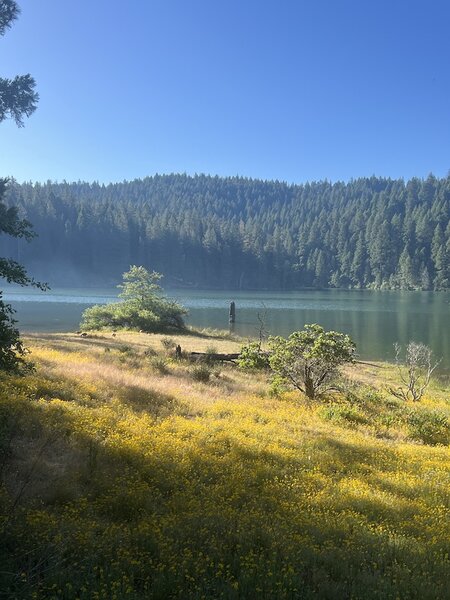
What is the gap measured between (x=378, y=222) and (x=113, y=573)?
207 meters

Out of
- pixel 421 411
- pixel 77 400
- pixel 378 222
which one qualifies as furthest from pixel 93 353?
pixel 378 222

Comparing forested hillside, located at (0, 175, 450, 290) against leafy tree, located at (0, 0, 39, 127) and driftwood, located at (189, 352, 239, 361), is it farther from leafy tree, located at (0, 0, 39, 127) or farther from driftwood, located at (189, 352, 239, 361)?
leafy tree, located at (0, 0, 39, 127)

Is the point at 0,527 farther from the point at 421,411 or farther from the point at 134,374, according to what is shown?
the point at 421,411

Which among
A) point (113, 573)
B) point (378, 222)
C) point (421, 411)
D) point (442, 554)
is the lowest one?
point (421, 411)

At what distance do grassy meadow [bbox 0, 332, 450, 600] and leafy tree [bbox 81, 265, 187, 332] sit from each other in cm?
2913

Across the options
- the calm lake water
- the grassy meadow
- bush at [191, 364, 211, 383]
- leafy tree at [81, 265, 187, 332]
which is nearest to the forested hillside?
the calm lake water

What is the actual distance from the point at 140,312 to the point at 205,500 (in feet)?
121

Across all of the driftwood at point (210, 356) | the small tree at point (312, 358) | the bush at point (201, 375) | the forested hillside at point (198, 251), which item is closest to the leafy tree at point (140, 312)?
the driftwood at point (210, 356)

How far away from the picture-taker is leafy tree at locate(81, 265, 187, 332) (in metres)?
43.2

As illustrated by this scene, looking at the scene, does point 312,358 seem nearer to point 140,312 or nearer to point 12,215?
point 12,215

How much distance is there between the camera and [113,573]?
4.91 m

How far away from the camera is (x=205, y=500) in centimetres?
728

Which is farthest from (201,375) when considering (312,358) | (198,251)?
(198,251)

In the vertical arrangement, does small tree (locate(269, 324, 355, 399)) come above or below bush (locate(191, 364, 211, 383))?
above
